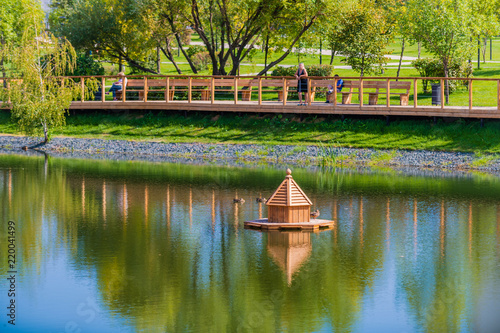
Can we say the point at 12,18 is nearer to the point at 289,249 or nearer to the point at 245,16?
the point at 245,16

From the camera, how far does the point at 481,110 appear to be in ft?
114

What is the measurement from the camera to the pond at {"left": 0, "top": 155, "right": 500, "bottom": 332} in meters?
13.6

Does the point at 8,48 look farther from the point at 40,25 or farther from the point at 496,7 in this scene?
the point at 496,7

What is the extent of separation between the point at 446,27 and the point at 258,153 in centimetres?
1275

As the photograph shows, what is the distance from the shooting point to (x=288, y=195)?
20516mm

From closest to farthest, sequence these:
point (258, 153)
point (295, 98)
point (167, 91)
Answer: point (258, 153), point (167, 91), point (295, 98)

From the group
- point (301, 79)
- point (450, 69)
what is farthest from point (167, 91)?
point (450, 69)

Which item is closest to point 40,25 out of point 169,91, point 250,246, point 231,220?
point 169,91

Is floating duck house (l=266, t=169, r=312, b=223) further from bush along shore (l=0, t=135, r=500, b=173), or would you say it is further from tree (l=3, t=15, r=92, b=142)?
tree (l=3, t=15, r=92, b=142)

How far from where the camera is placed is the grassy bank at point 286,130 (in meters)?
34.7

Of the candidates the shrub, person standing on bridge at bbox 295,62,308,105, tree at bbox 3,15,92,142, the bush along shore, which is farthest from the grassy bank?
the shrub

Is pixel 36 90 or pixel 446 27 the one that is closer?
pixel 36 90

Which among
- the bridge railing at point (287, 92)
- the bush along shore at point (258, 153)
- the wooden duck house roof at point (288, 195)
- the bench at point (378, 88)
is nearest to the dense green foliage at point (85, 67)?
the bridge railing at point (287, 92)

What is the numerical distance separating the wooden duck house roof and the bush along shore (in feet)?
44.4
